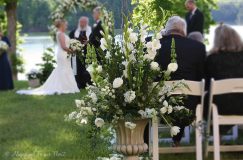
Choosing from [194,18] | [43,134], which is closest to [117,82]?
[43,134]

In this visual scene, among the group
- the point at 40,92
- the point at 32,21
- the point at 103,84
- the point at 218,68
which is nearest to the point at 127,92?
the point at 103,84

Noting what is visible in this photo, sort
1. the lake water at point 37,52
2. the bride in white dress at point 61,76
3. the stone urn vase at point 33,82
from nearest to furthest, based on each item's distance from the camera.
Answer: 1. the bride in white dress at point 61,76
2. the lake water at point 37,52
3. the stone urn vase at point 33,82

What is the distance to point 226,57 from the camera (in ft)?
19.5

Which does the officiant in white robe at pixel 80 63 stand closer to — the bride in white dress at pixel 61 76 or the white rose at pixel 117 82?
the bride in white dress at pixel 61 76

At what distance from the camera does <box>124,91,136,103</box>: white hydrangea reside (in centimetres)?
404

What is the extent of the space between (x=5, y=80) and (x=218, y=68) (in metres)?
9.06

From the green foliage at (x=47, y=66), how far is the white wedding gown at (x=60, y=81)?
1.29 meters

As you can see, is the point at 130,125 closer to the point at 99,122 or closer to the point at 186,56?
the point at 99,122

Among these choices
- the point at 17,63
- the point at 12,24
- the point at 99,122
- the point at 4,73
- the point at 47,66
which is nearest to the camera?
the point at 99,122

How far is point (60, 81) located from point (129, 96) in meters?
9.53

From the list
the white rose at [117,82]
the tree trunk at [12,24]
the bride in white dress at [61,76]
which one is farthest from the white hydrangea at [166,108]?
the tree trunk at [12,24]

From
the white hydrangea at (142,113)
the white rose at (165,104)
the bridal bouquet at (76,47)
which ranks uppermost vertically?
the bridal bouquet at (76,47)

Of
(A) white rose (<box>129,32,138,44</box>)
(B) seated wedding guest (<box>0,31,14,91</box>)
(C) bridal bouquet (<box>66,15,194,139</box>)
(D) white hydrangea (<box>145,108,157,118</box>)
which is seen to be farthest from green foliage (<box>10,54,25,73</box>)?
(D) white hydrangea (<box>145,108,157,118</box>)

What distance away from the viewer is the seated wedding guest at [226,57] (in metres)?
5.91
